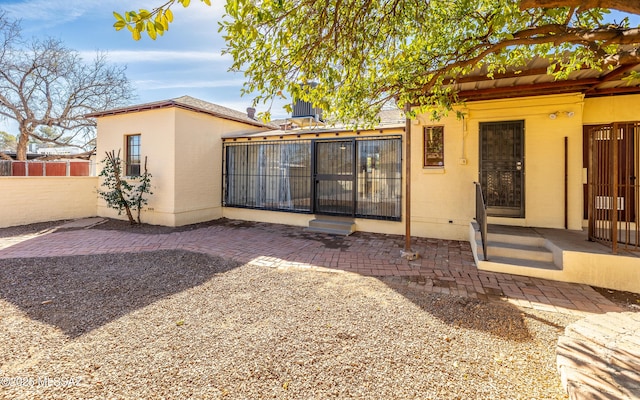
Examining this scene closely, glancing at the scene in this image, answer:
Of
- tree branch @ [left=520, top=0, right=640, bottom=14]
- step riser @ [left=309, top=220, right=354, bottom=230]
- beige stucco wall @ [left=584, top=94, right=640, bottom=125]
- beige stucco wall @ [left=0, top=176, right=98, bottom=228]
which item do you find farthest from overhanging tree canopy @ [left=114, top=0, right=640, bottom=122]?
beige stucco wall @ [left=0, top=176, right=98, bottom=228]

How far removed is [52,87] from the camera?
14703mm

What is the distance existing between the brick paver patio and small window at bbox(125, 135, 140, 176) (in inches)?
88.4

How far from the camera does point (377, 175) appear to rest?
7.98m

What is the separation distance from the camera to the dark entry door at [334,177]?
27.5ft

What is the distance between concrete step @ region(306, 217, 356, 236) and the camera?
8.00 m

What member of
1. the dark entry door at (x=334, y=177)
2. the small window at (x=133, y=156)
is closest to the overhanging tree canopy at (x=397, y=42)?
the dark entry door at (x=334, y=177)

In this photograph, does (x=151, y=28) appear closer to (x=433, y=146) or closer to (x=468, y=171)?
(x=433, y=146)

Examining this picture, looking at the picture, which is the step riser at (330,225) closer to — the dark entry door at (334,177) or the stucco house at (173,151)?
the dark entry door at (334,177)

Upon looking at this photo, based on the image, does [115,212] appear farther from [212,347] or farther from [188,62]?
[212,347]

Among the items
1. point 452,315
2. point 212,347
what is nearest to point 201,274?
point 212,347

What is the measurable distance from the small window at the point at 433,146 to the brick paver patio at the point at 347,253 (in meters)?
1.97

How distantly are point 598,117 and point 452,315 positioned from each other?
638 cm

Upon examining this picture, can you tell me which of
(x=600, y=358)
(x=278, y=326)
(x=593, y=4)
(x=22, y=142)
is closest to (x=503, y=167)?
(x=593, y=4)

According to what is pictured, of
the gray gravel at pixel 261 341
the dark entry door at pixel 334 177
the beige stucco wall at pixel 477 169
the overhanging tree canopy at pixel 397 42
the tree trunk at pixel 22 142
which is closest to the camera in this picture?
the gray gravel at pixel 261 341
